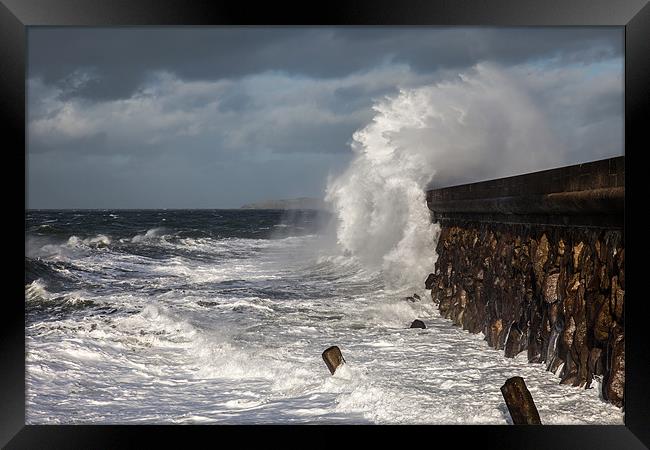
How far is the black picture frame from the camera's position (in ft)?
11.3

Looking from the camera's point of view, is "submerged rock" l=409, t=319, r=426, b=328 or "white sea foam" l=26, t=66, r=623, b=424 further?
"submerged rock" l=409, t=319, r=426, b=328

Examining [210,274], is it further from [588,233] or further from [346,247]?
[588,233]

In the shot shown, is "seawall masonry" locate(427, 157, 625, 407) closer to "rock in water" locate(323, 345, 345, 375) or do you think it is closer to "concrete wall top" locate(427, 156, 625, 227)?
"concrete wall top" locate(427, 156, 625, 227)

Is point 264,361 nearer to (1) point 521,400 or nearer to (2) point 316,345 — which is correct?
(2) point 316,345

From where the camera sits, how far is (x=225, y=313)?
8.70 m

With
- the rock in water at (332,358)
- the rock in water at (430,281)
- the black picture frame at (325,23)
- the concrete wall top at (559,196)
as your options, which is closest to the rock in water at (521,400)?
the black picture frame at (325,23)

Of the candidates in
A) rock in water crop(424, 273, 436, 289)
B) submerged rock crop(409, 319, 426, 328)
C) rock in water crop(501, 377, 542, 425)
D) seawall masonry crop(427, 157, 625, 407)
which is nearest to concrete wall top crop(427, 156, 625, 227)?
seawall masonry crop(427, 157, 625, 407)

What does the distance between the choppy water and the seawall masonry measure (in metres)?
0.21

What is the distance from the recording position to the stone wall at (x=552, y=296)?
3.88 m

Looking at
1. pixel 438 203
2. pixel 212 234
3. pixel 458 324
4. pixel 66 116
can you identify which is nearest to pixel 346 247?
pixel 438 203

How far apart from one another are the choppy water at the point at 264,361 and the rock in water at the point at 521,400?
176mm

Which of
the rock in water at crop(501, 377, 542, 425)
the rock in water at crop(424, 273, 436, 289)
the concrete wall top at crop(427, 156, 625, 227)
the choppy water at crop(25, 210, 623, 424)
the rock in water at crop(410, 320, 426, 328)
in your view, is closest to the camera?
the rock in water at crop(501, 377, 542, 425)

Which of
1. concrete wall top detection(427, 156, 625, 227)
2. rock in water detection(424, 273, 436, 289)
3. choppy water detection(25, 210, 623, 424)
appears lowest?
choppy water detection(25, 210, 623, 424)

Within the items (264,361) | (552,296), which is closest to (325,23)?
(552,296)
